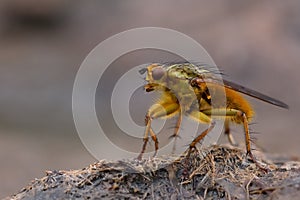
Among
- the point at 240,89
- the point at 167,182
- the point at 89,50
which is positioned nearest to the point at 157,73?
the point at 240,89

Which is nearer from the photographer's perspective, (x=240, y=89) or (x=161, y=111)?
(x=161, y=111)

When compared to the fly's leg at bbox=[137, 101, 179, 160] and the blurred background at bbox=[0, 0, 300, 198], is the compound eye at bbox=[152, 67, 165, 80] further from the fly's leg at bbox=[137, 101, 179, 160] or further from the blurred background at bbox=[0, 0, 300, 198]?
the blurred background at bbox=[0, 0, 300, 198]

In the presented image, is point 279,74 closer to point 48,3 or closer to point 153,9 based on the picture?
point 153,9

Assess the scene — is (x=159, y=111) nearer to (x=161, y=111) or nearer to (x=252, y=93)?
(x=161, y=111)

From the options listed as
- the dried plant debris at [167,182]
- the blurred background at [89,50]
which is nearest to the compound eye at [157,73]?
the dried plant debris at [167,182]

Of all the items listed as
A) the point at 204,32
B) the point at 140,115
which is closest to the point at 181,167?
the point at 140,115

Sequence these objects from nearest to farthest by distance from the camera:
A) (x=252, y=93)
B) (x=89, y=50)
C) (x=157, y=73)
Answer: (x=157, y=73)
(x=252, y=93)
(x=89, y=50)
